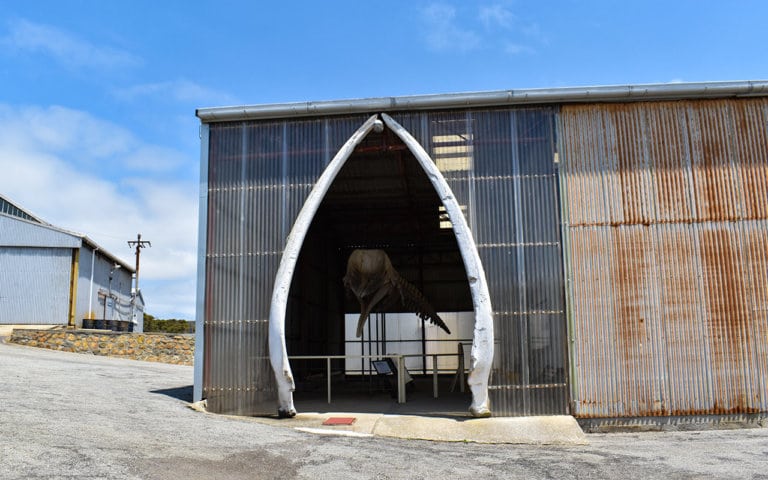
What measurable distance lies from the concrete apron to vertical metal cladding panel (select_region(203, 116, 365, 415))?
41.3 inches

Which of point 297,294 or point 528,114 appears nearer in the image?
point 528,114

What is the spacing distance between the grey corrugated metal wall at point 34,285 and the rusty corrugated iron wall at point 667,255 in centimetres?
2388

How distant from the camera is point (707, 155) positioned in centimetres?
1270

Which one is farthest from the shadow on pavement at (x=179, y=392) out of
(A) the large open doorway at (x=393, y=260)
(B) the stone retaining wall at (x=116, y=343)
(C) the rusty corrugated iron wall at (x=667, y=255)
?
(B) the stone retaining wall at (x=116, y=343)

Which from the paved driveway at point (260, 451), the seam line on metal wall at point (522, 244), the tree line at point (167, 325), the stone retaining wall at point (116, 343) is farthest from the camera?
the tree line at point (167, 325)

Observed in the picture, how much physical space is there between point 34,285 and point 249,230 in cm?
1940

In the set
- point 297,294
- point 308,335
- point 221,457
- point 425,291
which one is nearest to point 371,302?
point 297,294

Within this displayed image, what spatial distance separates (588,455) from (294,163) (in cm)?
799

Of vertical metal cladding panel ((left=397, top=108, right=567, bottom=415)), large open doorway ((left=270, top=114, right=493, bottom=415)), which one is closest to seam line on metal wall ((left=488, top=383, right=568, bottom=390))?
vertical metal cladding panel ((left=397, top=108, right=567, bottom=415))

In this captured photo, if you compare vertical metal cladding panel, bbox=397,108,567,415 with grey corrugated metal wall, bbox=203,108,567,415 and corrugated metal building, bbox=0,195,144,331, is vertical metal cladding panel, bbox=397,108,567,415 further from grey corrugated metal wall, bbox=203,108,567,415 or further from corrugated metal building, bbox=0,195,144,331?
corrugated metal building, bbox=0,195,144,331

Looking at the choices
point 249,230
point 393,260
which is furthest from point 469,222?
point 393,260

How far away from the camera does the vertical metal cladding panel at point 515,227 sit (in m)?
12.0

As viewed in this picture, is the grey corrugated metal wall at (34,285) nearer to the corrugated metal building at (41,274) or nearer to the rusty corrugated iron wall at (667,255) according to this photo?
the corrugated metal building at (41,274)

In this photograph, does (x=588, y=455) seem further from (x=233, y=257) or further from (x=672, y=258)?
(x=233, y=257)
